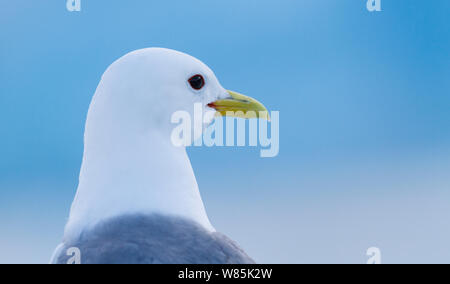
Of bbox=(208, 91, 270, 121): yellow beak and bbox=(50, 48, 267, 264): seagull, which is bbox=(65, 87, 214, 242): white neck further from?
bbox=(208, 91, 270, 121): yellow beak

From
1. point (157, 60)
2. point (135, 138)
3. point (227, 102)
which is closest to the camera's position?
point (135, 138)

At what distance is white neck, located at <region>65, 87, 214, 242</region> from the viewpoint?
5.04ft

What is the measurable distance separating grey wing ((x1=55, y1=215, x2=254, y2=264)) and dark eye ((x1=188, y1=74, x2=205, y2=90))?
0.51m

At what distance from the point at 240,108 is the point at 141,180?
24.2 inches

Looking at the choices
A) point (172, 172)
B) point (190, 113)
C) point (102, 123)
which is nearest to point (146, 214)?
point (172, 172)

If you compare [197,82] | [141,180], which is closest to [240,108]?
[197,82]

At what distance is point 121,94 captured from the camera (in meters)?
1.68

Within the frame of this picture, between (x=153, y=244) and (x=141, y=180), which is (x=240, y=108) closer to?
(x=141, y=180)

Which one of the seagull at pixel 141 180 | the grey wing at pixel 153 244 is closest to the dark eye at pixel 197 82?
the seagull at pixel 141 180

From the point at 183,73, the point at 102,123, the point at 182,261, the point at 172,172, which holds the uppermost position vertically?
the point at 183,73

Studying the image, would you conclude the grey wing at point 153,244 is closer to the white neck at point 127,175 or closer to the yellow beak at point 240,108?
the white neck at point 127,175
